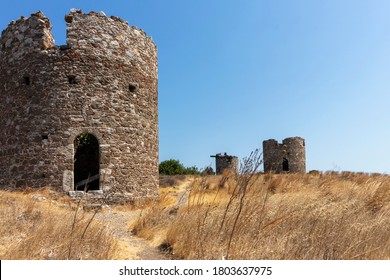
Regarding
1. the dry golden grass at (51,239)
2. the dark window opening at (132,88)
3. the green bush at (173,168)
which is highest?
the dark window opening at (132,88)

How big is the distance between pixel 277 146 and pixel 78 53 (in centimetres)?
1980

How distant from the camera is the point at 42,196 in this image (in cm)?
955

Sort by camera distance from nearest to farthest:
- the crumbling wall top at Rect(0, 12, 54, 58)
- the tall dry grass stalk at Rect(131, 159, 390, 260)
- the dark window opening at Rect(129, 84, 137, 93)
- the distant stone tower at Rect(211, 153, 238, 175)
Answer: the tall dry grass stalk at Rect(131, 159, 390, 260) < the crumbling wall top at Rect(0, 12, 54, 58) < the dark window opening at Rect(129, 84, 137, 93) < the distant stone tower at Rect(211, 153, 238, 175)

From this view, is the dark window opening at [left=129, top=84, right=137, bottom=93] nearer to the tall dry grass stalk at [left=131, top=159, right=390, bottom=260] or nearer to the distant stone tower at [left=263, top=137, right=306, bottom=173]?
the tall dry grass stalk at [left=131, top=159, right=390, bottom=260]

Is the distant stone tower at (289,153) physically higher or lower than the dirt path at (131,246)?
higher

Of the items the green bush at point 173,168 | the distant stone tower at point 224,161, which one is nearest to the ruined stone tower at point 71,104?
the distant stone tower at point 224,161

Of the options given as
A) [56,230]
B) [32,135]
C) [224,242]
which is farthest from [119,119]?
[224,242]

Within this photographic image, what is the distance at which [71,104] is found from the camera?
33.5 ft

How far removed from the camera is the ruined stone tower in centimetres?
1009

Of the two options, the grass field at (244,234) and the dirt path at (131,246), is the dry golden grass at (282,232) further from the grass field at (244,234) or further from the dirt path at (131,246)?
the dirt path at (131,246)

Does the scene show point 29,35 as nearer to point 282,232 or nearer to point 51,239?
point 51,239

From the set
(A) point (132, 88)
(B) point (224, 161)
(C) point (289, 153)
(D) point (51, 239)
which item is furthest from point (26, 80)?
(B) point (224, 161)

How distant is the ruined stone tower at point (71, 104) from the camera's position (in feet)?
33.1

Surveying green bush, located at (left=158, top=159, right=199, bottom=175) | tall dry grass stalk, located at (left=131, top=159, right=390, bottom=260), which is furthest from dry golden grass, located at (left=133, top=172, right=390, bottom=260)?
green bush, located at (left=158, top=159, right=199, bottom=175)
